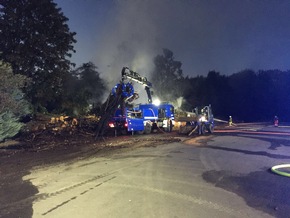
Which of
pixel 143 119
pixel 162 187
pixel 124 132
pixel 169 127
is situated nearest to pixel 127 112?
pixel 124 132

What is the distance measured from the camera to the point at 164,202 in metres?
6.09

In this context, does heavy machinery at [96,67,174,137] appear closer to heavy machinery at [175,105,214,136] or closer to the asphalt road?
heavy machinery at [175,105,214,136]

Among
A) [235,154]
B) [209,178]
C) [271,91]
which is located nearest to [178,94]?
[271,91]

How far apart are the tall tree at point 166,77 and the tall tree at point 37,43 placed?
1196 inches

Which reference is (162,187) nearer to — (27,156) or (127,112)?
(27,156)

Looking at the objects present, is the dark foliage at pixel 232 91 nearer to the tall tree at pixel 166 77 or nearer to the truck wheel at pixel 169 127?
the tall tree at pixel 166 77

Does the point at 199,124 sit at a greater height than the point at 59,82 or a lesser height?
lesser

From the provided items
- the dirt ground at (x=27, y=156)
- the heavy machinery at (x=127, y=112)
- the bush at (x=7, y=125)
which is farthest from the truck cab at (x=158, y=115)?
the bush at (x=7, y=125)

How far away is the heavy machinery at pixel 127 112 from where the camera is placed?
20.7 meters

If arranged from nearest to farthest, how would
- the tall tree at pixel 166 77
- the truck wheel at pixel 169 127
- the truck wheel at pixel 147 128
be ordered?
the truck wheel at pixel 147 128, the truck wheel at pixel 169 127, the tall tree at pixel 166 77

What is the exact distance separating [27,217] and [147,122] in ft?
62.0

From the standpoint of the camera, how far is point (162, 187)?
7188 mm

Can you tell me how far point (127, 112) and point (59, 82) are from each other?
8.74 metres

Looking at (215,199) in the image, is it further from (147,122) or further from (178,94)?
(178,94)
